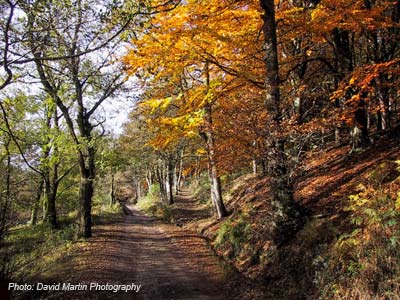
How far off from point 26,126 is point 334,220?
1922 cm

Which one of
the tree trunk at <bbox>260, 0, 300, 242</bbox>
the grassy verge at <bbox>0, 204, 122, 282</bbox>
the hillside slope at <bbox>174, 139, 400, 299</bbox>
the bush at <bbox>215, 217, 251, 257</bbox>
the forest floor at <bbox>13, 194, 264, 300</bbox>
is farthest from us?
the bush at <bbox>215, 217, 251, 257</bbox>

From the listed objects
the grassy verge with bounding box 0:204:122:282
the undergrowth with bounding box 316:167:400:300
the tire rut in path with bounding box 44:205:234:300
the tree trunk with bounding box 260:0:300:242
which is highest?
the tree trunk with bounding box 260:0:300:242

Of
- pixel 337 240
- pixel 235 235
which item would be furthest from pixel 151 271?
A: pixel 337 240

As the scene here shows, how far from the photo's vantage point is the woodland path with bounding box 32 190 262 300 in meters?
8.05

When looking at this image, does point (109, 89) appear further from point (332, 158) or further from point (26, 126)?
point (332, 158)

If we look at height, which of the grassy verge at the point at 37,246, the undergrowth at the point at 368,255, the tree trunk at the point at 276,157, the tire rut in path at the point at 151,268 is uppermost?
the tree trunk at the point at 276,157

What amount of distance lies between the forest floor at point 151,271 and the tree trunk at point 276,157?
2.03 meters

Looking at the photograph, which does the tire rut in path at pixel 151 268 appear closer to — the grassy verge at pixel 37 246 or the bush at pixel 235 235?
the bush at pixel 235 235

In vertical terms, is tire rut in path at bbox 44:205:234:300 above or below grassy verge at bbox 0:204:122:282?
below

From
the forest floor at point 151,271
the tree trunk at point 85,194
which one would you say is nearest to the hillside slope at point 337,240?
the forest floor at point 151,271

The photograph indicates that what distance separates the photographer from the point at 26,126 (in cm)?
1977

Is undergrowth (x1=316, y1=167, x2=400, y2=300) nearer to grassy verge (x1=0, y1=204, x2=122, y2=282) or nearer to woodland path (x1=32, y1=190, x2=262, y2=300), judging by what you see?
woodland path (x1=32, y1=190, x2=262, y2=300)

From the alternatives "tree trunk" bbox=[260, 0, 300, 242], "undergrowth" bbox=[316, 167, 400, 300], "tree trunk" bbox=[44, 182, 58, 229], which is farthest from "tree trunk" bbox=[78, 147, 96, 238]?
"undergrowth" bbox=[316, 167, 400, 300]

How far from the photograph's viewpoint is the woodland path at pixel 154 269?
26.4 feet
